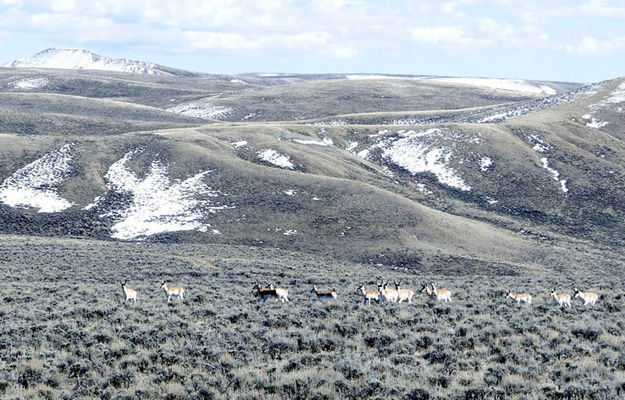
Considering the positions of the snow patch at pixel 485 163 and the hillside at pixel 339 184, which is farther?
the snow patch at pixel 485 163

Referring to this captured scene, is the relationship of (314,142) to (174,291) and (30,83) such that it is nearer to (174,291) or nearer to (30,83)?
(174,291)

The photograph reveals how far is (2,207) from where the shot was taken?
153 feet

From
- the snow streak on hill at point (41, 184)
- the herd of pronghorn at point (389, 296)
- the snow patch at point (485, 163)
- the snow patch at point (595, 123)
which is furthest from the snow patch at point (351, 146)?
the herd of pronghorn at point (389, 296)

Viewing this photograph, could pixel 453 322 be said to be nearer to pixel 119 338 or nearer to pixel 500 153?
pixel 119 338

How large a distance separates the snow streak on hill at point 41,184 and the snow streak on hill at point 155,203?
124 inches

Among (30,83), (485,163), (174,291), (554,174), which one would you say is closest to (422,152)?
(485,163)

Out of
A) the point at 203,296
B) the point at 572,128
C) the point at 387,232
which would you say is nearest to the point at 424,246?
the point at 387,232

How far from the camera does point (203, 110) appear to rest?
13312 cm

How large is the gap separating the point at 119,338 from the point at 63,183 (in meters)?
39.8

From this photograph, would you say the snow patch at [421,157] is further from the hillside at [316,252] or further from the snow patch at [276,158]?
the snow patch at [276,158]

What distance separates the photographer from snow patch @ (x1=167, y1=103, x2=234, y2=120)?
127 meters

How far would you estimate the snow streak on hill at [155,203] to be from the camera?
4503 centimetres

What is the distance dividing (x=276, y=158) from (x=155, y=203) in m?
15.5

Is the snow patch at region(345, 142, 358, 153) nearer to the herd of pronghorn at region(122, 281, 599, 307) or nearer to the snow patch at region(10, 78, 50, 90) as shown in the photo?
the herd of pronghorn at region(122, 281, 599, 307)
